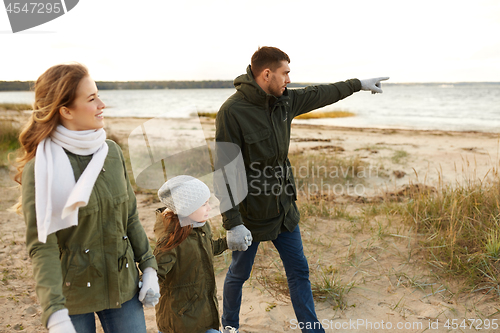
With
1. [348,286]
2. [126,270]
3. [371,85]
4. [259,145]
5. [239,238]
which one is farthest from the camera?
[348,286]

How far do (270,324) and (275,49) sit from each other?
88.7 inches

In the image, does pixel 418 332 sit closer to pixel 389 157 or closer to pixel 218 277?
pixel 218 277

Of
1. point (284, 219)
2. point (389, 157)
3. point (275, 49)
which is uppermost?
point (275, 49)

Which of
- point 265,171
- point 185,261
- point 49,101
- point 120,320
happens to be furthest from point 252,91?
point 120,320

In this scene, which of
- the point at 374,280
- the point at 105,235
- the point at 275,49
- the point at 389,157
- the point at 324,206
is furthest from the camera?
the point at 389,157

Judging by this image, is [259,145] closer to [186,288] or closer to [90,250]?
[186,288]

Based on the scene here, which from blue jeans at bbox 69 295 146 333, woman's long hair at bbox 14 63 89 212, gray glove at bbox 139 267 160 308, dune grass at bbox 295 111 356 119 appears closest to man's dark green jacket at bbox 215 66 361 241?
gray glove at bbox 139 267 160 308

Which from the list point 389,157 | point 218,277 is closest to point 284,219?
point 218,277

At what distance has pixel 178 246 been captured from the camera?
211 centimetres

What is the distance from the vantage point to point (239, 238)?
8.00ft

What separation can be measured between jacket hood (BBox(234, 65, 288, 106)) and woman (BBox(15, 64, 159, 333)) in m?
1.14

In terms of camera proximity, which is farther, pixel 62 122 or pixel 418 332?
pixel 418 332

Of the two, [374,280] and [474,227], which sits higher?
[474,227]

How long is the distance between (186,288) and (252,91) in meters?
1.39
